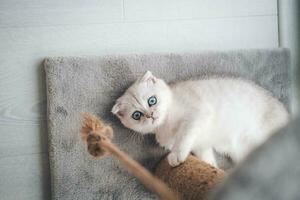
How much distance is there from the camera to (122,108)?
1.10m

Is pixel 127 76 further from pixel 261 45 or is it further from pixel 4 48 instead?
pixel 261 45

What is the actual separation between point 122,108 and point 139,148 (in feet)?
0.53

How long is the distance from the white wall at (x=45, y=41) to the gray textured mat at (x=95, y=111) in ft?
0.19

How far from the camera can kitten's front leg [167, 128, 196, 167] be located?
3.33 feet

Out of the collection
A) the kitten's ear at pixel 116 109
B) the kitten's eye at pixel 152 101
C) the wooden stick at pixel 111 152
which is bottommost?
the wooden stick at pixel 111 152

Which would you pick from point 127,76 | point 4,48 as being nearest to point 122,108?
point 127,76

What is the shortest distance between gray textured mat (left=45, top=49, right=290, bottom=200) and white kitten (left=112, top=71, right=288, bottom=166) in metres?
0.06

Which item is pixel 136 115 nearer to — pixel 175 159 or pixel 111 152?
pixel 175 159

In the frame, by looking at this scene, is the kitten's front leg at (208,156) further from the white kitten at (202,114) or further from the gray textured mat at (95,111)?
the gray textured mat at (95,111)

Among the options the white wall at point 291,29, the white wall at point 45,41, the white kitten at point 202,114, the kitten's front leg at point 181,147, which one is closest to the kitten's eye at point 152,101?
the white kitten at point 202,114

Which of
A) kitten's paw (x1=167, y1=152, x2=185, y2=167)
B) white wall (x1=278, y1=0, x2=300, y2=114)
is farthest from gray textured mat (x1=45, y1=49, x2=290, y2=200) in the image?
white wall (x1=278, y1=0, x2=300, y2=114)

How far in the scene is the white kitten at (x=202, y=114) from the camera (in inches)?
42.3

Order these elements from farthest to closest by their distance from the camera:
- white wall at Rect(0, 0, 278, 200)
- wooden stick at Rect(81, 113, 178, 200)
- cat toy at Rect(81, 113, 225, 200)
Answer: white wall at Rect(0, 0, 278, 200) < cat toy at Rect(81, 113, 225, 200) < wooden stick at Rect(81, 113, 178, 200)

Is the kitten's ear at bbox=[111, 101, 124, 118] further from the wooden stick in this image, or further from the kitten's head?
the wooden stick
